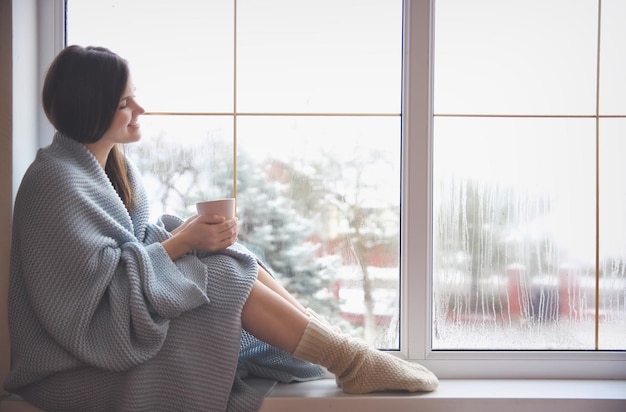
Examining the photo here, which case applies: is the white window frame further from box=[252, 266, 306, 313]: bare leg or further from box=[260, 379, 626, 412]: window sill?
box=[252, 266, 306, 313]: bare leg

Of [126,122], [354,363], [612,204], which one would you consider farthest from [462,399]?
[126,122]

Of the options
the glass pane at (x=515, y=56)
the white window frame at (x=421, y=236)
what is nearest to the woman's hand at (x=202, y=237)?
the white window frame at (x=421, y=236)

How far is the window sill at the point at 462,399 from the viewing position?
1.72 meters

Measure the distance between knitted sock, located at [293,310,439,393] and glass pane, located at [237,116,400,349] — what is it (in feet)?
0.86

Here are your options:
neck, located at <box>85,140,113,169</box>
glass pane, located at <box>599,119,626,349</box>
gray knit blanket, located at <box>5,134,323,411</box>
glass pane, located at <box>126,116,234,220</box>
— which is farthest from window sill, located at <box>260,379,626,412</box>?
neck, located at <box>85,140,113,169</box>

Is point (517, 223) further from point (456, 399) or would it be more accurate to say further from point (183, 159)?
point (183, 159)

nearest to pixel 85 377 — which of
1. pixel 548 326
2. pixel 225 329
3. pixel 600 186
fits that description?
pixel 225 329

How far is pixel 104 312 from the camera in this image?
1.54 metres

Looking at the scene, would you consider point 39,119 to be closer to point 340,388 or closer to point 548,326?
point 340,388

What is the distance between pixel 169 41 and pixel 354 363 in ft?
3.40

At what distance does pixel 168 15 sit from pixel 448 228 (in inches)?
39.8

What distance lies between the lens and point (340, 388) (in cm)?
181

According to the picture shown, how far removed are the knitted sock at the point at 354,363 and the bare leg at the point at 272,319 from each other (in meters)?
0.02

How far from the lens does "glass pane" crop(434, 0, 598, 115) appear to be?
6.45 ft
